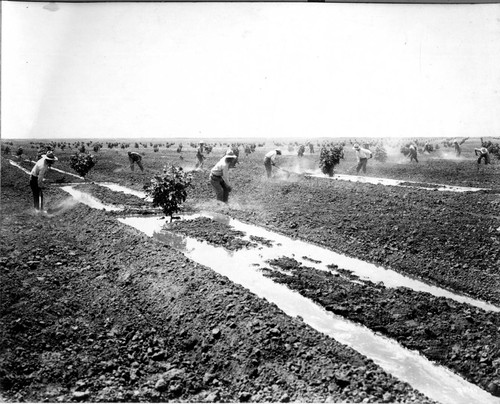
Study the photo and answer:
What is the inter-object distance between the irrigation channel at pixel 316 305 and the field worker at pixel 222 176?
64 centimetres

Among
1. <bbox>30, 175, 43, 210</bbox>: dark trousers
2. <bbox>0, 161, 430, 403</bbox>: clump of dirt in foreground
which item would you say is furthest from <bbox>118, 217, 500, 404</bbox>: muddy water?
<bbox>30, 175, 43, 210</bbox>: dark trousers

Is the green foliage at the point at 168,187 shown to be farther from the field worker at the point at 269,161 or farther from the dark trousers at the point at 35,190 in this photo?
the field worker at the point at 269,161

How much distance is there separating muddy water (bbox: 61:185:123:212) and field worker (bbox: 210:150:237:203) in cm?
302

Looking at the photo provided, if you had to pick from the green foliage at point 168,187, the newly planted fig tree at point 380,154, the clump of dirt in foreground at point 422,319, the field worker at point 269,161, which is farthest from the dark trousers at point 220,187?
the newly planted fig tree at point 380,154

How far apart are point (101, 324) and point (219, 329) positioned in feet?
4.74

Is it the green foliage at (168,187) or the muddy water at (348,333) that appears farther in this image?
the green foliage at (168,187)

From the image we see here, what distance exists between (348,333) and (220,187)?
6.21 meters

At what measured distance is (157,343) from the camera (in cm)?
442

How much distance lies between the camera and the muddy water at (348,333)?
A: 4.01 meters

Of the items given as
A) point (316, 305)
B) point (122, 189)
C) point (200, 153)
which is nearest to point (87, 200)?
point (122, 189)

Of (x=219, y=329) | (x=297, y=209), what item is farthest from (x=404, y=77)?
(x=219, y=329)

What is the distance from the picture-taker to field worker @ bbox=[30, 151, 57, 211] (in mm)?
8617

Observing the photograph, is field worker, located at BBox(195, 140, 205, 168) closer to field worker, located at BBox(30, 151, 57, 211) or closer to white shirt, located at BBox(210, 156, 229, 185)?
white shirt, located at BBox(210, 156, 229, 185)

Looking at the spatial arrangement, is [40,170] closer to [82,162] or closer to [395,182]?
[82,162]
